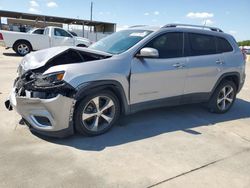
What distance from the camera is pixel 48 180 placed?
9.80ft

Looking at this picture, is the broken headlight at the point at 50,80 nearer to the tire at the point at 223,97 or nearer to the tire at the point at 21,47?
the tire at the point at 223,97

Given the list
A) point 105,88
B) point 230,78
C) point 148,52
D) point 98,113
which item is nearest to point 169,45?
point 148,52

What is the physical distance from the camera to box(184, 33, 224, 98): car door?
520 cm

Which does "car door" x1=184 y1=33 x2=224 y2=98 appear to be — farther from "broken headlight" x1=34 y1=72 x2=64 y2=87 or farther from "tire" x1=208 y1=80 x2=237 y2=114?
"broken headlight" x1=34 y1=72 x2=64 y2=87

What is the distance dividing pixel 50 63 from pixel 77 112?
835mm

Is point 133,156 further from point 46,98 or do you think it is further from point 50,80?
point 50,80

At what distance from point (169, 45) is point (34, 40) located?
12660 millimetres

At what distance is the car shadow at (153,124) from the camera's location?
13.1 feet

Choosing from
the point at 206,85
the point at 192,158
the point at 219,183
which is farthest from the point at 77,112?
the point at 206,85

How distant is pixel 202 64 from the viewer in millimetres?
5312

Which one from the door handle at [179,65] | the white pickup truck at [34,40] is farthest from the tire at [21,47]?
the door handle at [179,65]

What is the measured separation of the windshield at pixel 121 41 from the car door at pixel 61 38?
1178cm

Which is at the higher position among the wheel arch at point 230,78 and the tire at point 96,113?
the wheel arch at point 230,78

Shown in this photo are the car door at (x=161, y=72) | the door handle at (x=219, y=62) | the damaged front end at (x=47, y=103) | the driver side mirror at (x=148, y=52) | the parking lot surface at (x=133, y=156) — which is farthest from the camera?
the door handle at (x=219, y=62)
